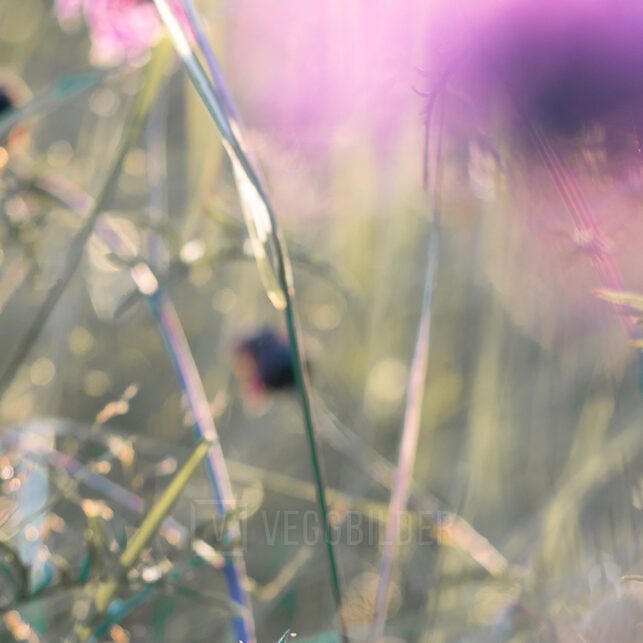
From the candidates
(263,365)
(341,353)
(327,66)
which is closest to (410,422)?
(263,365)

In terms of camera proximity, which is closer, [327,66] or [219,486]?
[219,486]

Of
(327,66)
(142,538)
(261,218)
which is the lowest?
(142,538)

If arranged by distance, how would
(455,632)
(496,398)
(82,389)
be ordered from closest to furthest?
1. (455,632)
2. (496,398)
3. (82,389)

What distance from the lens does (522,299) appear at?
83 centimetres

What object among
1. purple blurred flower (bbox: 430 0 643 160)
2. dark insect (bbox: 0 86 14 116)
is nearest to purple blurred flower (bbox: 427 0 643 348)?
purple blurred flower (bbox: 430 0 643 160)

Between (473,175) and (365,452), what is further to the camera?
(365,452)

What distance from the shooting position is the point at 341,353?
38.7 inches

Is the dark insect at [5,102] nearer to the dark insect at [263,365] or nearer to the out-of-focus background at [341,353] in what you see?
the out-of-focus background at [341,353]

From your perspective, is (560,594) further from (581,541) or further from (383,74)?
(383,74)

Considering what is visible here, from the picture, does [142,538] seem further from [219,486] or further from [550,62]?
[550,62]

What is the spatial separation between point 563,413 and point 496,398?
111mm

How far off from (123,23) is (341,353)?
17.7 inches

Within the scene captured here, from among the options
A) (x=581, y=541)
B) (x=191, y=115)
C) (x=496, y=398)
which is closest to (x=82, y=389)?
(x=191, y=115)

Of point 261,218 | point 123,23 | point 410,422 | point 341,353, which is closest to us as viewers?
point 261,218
